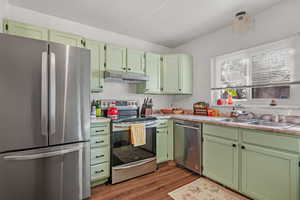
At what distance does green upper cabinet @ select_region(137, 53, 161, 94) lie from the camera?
9.79ft

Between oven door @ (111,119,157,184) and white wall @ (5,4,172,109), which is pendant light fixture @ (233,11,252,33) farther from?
oven door @ (111,119,157,184)

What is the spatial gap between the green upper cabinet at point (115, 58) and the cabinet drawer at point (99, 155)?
130 centimetres

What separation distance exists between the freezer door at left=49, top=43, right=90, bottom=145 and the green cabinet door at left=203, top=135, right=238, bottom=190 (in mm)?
1697

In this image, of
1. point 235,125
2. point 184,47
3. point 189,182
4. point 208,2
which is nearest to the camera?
point 235,125

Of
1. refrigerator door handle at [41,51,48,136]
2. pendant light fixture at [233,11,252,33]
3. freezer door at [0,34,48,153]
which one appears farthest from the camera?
pendant light fixture at [233,11,252,33]

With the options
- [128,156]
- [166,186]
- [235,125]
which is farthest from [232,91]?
[128,156]

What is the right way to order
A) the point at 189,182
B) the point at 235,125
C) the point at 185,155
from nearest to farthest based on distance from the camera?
the point at 235,125
the point at 189,182
the point at 185,155

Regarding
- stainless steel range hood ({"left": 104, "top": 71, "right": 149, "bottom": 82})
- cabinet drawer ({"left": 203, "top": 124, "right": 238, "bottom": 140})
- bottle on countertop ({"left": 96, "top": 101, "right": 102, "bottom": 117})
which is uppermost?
stainless steel range hood ({"left": 104, "top": 71, "right": 149, "bottom": 82})

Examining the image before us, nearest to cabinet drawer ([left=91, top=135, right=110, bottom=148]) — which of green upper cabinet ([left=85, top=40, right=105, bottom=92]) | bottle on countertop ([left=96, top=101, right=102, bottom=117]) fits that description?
bottle on countertop ([left=96, top=101, right=102, bottom=117])

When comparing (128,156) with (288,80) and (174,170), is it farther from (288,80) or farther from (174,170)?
(288,80)

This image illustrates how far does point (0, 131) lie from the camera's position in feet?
4.40

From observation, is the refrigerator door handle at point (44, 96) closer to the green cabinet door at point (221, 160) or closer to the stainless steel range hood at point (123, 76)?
the stainless steel range hood at point (123, 76)

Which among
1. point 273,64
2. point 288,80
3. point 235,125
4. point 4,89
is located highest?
point 273,64

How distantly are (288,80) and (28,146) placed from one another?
3.19 m
